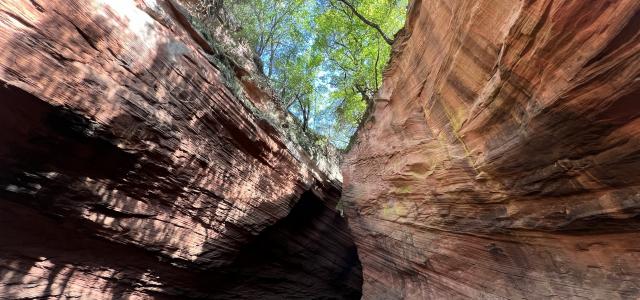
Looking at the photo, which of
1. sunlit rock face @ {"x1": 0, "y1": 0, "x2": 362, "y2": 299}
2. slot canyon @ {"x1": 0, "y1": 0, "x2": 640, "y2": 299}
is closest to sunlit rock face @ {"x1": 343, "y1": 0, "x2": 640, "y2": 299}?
slot canyon @ {"x1": 0, "y1": 0, "x2": 640, "y2": 299}

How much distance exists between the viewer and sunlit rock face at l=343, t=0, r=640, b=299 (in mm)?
2459

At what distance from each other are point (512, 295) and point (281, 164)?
4.36 meters

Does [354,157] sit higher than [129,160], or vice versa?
[354,157]

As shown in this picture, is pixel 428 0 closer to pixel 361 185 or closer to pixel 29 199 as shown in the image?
pixel 361 185

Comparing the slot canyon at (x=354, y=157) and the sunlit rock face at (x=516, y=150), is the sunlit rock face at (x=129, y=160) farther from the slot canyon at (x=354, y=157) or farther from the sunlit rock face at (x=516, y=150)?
the sunlit rock face at (x=516, y=150)

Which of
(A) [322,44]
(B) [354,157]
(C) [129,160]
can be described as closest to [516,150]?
(B) [354,157]

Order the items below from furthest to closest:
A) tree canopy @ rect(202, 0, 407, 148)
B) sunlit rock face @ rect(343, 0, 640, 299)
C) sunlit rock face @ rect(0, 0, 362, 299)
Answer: tree canopy @ rect(202, 0, 407, 148)
sunlit rock face @ rect(0, 0, 362, 299)
sunlit rock face @ rect(343, 0, 640, 299)

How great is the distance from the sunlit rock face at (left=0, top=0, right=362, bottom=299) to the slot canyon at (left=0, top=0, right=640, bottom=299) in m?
0.02

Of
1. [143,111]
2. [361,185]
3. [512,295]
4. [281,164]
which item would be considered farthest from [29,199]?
[512,295]

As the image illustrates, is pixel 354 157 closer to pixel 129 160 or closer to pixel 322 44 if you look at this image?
pixel 129 160

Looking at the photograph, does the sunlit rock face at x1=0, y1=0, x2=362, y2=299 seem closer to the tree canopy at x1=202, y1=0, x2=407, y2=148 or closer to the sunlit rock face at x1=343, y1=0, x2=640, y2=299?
the sunlit rock face at x1=343, y1=0, x2=640, y2=299

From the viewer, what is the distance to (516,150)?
127 inches

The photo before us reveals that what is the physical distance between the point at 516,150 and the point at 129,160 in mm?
4682

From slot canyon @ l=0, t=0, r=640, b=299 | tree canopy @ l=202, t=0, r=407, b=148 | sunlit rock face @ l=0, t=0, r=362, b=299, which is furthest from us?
tree canopy @ l=202, t=0, r=407, b=148
